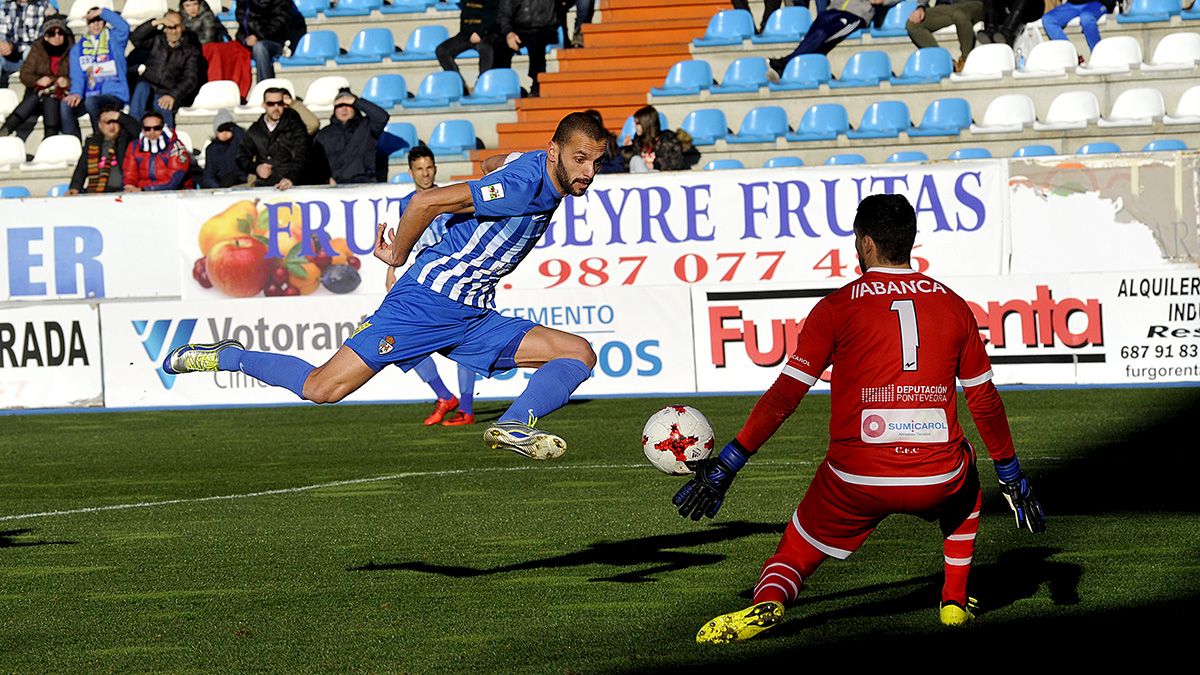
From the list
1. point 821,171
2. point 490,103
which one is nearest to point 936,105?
point 821,171

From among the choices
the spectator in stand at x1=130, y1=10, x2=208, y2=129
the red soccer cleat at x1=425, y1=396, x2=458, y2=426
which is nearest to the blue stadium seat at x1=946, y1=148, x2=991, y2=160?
the red soccer cleat at x1=425, y1=396, x2=458, y2=426

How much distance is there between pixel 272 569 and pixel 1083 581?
367 centimetres

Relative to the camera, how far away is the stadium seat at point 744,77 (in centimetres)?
2114

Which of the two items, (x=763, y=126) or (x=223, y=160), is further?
(x=763, y=126)

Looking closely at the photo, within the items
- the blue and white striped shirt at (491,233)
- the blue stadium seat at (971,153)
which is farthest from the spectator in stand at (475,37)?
the blue and white striped shirt at (491,233)

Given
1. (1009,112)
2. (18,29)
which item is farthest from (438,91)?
(1009,112)

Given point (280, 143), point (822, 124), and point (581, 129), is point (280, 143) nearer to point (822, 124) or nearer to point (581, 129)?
point (822, 124)

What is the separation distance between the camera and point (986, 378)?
5.61m

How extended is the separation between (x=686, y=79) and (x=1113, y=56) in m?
5.26

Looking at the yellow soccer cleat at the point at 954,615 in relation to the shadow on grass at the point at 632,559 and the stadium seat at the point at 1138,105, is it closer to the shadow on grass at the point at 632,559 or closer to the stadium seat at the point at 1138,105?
the shadow on grass at the point at 632,559

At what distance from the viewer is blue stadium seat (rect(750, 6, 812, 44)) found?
71.9 feet

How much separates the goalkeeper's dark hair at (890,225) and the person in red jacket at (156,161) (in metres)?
15.6

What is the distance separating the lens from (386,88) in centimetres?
2283

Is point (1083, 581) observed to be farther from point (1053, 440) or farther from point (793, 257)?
point (793, 257)
